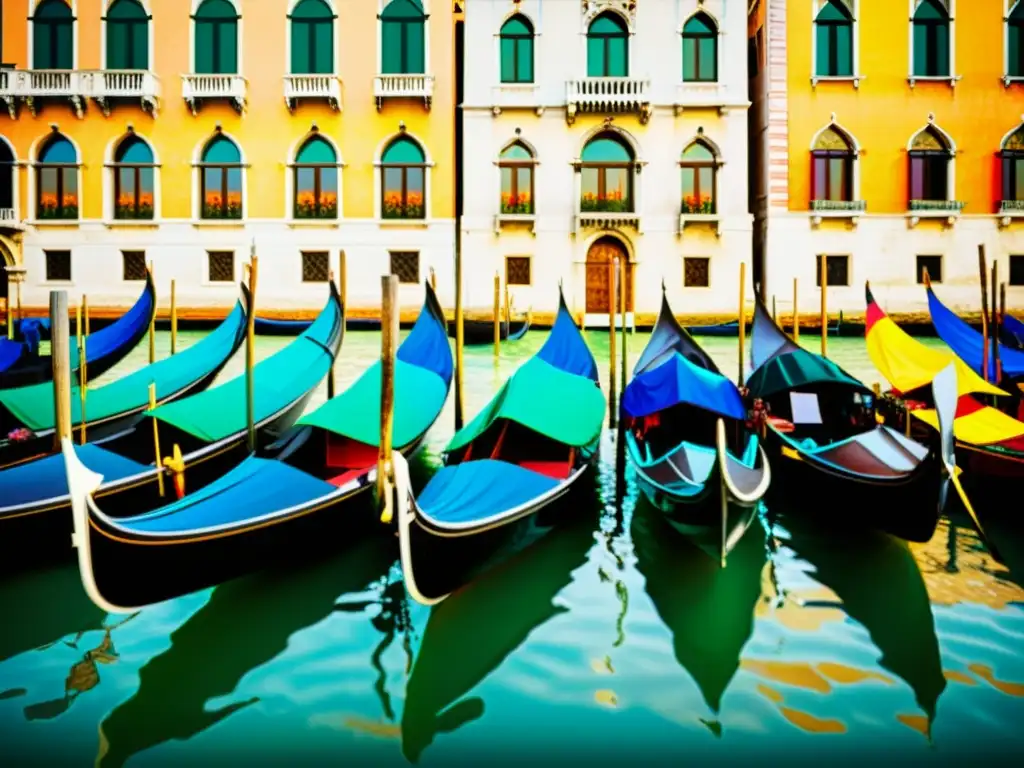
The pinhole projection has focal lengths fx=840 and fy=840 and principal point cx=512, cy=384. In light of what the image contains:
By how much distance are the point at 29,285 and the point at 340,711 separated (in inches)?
518

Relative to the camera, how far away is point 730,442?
216 inches

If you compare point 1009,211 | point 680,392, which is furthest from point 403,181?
point 1009,211

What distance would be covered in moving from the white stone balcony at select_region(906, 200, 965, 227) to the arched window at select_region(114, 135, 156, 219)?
1218 cm

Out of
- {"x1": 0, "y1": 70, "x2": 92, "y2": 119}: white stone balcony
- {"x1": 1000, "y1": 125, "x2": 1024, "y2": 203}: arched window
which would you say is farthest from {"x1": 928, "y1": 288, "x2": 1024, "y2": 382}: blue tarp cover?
{"x1": 0, "y1": 70, "x2": 92, "y2": 119}: white stone balcony

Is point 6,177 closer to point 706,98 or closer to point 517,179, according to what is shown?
point 517,179

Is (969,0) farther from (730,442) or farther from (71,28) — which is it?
(71,28)

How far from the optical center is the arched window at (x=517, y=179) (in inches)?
535

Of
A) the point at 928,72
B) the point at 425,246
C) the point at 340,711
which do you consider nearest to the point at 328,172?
the point at 425,246

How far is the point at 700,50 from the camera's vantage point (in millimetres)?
13414

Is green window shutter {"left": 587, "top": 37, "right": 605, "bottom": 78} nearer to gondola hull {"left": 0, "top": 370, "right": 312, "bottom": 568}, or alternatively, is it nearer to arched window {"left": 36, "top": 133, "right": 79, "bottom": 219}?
arched window {"left": 36, "top": 133, "right": 79, "bottom": 219}

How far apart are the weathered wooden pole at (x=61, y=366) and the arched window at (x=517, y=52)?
1015 cm

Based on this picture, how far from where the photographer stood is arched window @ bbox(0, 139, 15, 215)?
13.5m

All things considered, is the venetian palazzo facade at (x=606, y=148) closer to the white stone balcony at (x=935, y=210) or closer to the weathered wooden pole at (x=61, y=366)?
the white stone balcony at (x=935, y=210)

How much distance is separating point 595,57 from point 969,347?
27.2ft
